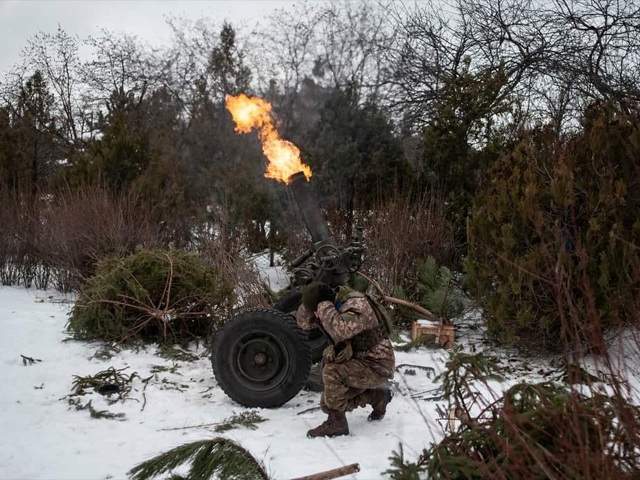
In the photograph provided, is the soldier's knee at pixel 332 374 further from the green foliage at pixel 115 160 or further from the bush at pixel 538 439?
the green foliage at pixel 115 160

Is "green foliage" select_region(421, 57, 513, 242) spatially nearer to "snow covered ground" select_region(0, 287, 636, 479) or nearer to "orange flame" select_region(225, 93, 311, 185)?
"snow covered ground" select_region(0, 287, 636, 479)

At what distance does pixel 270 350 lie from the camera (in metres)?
5.11

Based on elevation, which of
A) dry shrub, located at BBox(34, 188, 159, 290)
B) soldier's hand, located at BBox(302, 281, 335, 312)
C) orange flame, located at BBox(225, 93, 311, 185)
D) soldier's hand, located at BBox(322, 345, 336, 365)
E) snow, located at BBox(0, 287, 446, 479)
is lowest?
snow, located at BBox(0, 287, 446, 479)

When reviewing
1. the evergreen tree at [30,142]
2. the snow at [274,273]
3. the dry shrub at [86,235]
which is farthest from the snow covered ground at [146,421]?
the evergreen tree at [30,142]

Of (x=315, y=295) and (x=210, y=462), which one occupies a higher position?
(x=315, y=295)

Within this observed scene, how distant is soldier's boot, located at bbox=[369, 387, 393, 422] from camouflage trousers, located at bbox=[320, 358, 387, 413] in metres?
0.20

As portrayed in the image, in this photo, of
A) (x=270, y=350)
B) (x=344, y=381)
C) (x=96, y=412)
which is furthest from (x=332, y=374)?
(x=96, y=412)

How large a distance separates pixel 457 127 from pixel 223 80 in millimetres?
15570

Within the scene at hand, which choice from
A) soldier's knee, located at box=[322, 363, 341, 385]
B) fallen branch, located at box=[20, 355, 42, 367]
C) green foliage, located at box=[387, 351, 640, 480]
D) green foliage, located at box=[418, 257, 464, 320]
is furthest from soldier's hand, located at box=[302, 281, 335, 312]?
fallen branch, located at box=[20, 355, 42, 367]

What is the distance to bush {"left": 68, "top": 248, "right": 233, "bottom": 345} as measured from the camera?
6613 mm

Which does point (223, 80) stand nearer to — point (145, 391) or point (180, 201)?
point (180, 201)

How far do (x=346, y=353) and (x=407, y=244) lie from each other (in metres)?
4.36

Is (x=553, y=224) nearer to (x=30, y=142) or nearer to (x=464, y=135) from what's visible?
(x=464, y=135)

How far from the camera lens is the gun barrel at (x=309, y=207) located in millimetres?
5148
